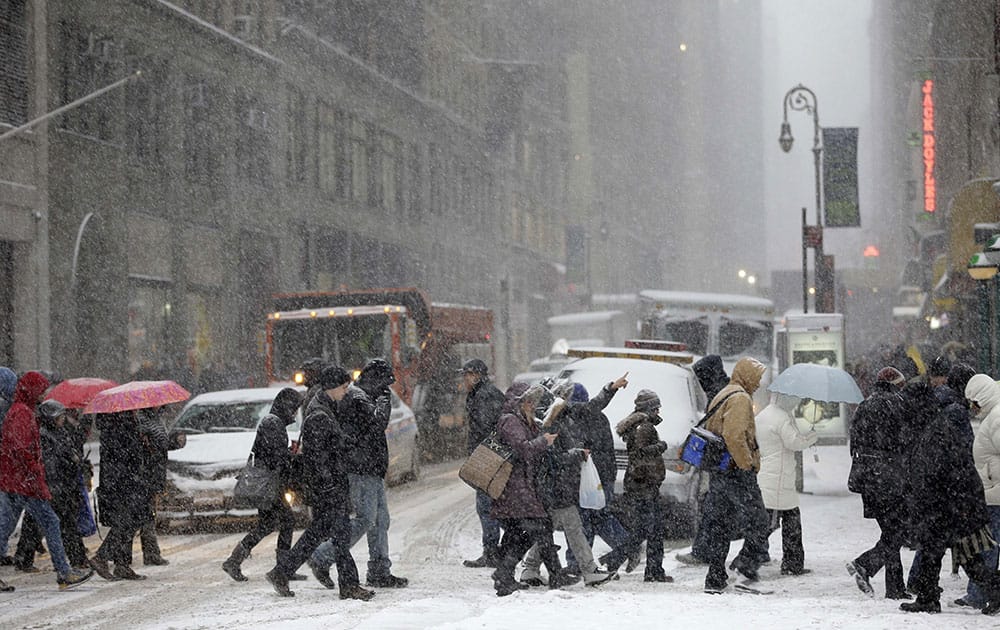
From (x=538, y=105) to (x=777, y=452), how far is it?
2664 inches

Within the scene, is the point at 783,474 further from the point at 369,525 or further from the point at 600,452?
the point at 369,525

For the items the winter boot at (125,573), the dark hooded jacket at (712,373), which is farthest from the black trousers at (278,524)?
the dark hooded jacket at (712,373)

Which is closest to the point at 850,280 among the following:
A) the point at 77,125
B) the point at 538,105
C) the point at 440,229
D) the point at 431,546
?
the point at 538,105

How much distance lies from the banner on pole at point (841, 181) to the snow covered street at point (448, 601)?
19540 mm

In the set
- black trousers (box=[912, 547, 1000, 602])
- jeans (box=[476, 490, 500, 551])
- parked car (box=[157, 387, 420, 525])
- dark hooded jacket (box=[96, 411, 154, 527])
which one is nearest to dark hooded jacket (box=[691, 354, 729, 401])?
jeans (box=[476, 490, 500, 551])

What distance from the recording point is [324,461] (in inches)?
383

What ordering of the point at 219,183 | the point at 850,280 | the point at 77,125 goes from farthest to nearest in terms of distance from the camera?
the point at 850,280, the point at 219,183, the point at 77,125

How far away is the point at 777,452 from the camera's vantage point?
36.0 ft

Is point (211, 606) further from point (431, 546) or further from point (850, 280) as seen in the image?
point (850, 280)

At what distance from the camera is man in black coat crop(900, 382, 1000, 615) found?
8797 mm

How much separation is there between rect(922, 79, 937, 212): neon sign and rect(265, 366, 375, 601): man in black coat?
36.6 meters

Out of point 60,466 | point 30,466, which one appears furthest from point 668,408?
point 30,466

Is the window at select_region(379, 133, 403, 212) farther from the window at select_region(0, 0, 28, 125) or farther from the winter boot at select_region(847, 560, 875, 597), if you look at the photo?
the winter boot at select_region(847, 560, 875, 597)

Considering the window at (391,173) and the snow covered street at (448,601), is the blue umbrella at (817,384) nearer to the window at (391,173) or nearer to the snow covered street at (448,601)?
the snow covered street at (448,601)
